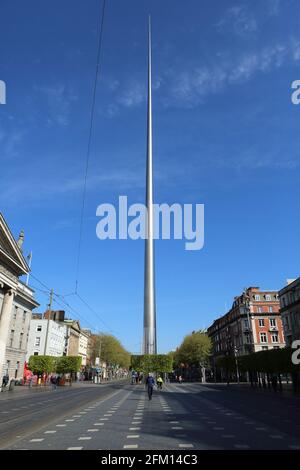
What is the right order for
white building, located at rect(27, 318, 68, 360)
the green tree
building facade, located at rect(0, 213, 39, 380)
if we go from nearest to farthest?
building facade, located at rect(0, 213, 39, 380)
white building, located at rect(27, 318, 68, 360)
the green tree

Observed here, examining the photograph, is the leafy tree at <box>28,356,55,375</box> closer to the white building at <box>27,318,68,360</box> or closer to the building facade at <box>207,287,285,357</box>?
the white building at <box>27,318,68,360</box>

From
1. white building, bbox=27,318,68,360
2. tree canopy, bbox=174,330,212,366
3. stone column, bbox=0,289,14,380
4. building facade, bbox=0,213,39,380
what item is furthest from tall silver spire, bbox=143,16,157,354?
tree canopy, bbox=174,330,212,366

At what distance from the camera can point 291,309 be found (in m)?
64.9

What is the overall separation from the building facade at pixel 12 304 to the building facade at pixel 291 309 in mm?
42773

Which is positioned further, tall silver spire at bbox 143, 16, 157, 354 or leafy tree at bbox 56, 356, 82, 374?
leafy tree at bbox 56, 356, 82, 374

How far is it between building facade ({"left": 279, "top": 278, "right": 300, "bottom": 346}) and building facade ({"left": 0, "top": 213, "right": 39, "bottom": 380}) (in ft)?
140

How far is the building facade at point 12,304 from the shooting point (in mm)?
49969

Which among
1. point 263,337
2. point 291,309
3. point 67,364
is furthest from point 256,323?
point 67,364

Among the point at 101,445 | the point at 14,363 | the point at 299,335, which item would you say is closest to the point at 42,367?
the point at 14,363

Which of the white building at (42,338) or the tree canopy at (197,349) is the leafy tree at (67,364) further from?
the tree canopy at (197,349)

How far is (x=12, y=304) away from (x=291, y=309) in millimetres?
45917

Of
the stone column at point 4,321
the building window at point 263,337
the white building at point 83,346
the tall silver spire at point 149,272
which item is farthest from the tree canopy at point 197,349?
the stone column at point 4,321

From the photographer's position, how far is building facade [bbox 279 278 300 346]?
204ft
